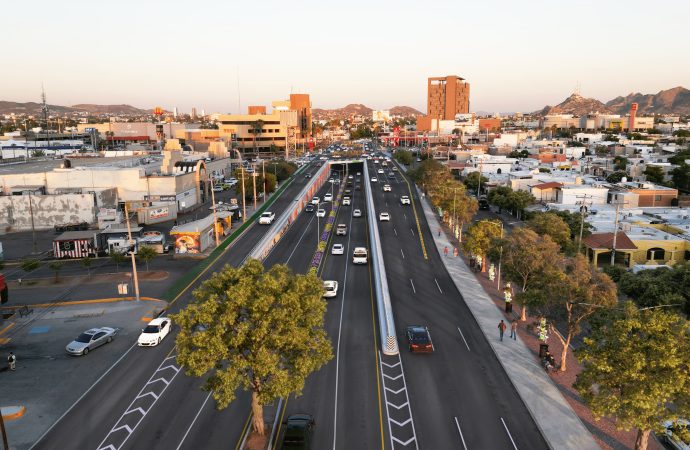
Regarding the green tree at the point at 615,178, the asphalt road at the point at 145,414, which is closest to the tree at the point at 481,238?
the asphalt road at the point at 145,414

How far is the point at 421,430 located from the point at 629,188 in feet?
253

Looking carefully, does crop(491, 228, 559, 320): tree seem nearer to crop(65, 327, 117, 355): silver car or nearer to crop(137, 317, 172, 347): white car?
crop(137, 317, 172, 347): white car

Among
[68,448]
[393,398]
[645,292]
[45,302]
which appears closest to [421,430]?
[393,398]

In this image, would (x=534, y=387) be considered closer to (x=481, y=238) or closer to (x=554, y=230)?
(x=481, y=238)

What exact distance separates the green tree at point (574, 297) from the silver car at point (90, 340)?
28622 millimetres

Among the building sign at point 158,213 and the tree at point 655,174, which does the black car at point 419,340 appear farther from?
the tree at point 655,174

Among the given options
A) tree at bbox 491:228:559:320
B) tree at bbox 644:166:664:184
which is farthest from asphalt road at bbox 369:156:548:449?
tree at bbox 644:166:664:184

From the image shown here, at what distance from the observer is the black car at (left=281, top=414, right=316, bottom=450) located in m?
20.6

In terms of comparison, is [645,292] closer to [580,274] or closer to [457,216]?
[580,274]

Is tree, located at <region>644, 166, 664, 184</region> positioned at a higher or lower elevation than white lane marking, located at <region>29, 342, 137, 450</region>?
higher

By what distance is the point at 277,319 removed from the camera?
1984 cm

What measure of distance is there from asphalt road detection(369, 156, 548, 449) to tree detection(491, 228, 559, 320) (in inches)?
187

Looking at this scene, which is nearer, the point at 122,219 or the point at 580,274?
the point at 580,274

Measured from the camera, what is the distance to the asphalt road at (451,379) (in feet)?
72.9
